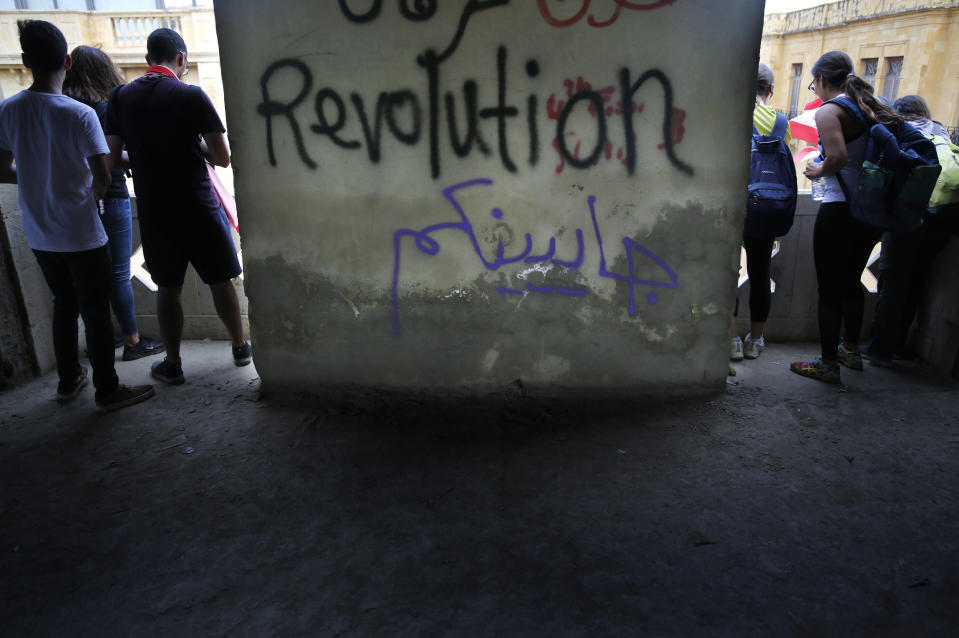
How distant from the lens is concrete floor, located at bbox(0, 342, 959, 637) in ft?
6.48

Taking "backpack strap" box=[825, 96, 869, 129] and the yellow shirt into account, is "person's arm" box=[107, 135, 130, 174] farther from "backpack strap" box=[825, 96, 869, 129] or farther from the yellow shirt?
"backpack strap" box=[825, 96, 869, 129]

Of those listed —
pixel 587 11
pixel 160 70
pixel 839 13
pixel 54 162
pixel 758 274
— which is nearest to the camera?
pixel 587 11

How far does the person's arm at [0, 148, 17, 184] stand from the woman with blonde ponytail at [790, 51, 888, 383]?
14.2ft

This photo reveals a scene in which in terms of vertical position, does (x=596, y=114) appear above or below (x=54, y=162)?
above

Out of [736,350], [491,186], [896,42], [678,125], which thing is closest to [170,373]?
[491,186]

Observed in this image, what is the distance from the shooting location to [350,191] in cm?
312

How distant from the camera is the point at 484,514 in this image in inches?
97.2

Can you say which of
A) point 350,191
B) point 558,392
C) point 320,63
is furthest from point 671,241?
point 320,63

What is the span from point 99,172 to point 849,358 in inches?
176

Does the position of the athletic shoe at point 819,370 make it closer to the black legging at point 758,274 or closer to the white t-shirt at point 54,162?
the black legging at point 758,274

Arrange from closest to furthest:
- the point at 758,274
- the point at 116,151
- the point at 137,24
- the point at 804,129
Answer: the point at 116,151 < the point at 758,274 < the point at 804,129 < the point at 137,24

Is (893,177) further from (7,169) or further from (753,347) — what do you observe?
(7,169)

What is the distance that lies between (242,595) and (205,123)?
2.45m

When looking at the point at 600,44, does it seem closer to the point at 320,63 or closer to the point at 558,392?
the point at 320,63
